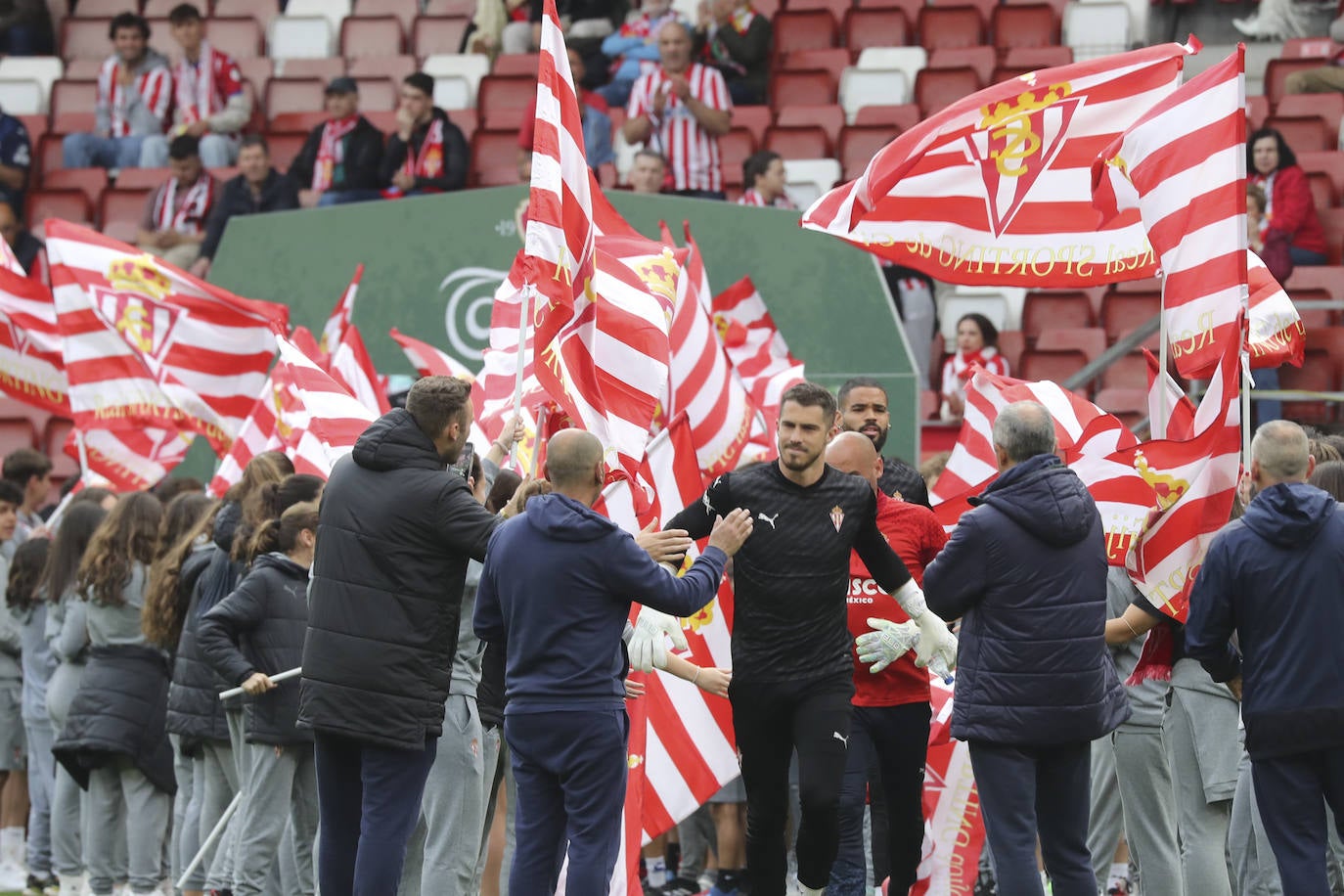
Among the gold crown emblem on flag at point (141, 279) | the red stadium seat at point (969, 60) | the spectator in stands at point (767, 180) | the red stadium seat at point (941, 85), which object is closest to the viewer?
the gold crown emblem on flag at point (141, 279)

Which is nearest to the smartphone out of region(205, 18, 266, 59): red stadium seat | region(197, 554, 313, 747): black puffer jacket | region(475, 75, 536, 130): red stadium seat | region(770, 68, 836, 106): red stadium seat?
region(197, 554, 313, 747): black puffer jacket

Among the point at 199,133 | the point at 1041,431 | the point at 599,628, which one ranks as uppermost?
the point at 199,133

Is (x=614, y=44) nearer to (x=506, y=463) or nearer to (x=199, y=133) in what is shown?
(x=199, y=133)

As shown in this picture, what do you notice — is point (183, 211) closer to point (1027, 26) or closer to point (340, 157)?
point (340, 157)

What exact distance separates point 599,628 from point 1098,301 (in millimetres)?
9198

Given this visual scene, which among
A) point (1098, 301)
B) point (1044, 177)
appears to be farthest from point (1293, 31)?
point (1044, 177)

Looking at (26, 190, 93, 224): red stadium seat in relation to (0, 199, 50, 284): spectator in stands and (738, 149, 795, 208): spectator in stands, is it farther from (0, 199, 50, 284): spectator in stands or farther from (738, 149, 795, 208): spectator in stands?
(738, 149, 795, 208): spectator in stands

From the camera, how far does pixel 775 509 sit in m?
7.16

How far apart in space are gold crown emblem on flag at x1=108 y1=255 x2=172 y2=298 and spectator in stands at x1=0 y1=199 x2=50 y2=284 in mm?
4763

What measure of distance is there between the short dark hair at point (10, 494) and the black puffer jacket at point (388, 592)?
468cm

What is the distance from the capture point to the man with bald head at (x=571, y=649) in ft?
21.1

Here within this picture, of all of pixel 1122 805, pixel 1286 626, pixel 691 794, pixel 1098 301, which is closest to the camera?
pixel 1286 626

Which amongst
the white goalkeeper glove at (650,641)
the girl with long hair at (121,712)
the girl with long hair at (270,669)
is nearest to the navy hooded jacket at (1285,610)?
the white goalkeeper glove at (650,641)

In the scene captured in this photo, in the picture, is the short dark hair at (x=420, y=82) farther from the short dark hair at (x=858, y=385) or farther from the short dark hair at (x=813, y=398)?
the short dark hair at (x=813, y=398)
